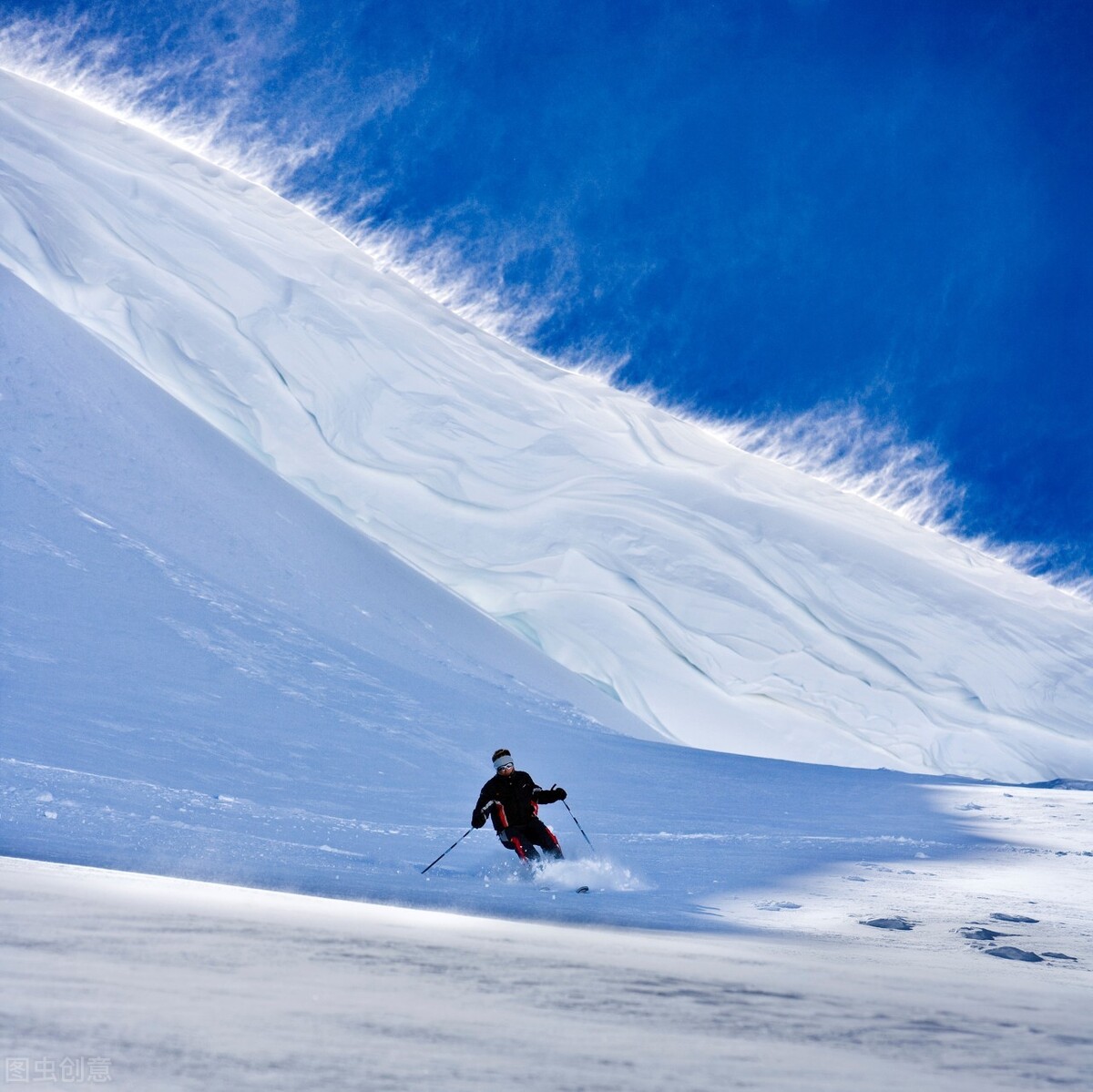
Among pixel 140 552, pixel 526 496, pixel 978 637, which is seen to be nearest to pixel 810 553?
pixel 978 637

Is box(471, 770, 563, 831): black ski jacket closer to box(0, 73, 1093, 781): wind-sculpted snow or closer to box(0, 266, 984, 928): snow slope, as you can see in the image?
box(0, 266, 984, 928): snow slope

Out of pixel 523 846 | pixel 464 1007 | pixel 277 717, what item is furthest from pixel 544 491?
pixel 464 1007

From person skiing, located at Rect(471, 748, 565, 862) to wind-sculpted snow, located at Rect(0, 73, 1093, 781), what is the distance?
14371 mm

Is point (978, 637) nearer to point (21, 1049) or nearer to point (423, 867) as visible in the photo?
point (423, 867)

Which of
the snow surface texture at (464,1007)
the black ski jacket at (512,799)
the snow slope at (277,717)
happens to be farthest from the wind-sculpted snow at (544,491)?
the snow surface texture at (464,1007)

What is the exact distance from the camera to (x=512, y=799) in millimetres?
8102

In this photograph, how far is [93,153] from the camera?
26047mm

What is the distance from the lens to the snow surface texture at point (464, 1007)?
2.55 meters

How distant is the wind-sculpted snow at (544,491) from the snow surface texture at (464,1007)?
18.0 metres

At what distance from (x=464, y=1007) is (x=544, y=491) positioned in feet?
75.9

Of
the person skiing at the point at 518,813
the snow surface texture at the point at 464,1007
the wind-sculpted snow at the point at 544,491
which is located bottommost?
the snow surface texture at the point at 464,1007

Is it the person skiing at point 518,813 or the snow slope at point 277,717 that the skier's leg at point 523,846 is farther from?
the snow slope at point 277,717

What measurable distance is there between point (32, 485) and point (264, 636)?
3.37m

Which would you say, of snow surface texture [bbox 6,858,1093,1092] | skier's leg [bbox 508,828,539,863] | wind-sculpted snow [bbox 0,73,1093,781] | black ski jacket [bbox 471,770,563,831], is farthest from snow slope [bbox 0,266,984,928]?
wind-sculpted snow [bbox 0,73,1093,781]
